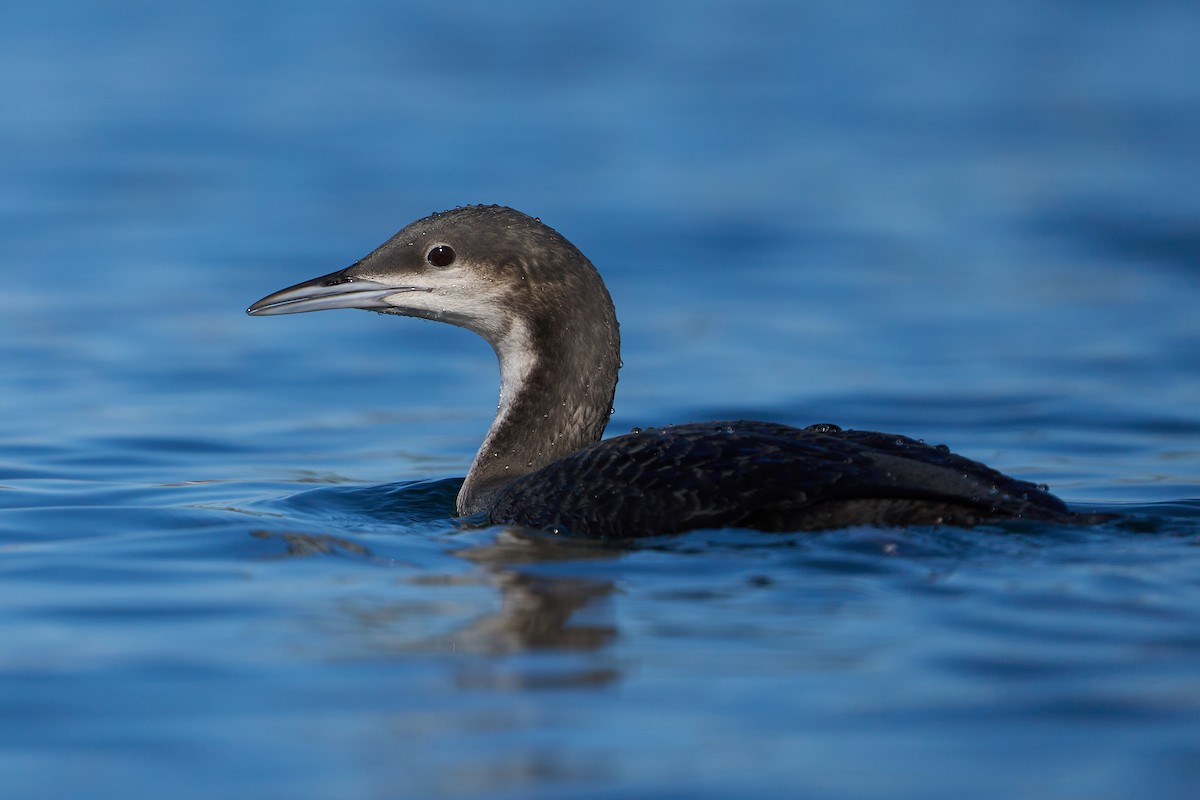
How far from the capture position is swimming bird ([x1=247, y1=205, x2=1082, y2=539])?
5.59m

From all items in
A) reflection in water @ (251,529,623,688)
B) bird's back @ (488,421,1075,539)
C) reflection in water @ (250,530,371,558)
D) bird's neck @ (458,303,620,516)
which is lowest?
reflection in water @ (251,529,623,688)

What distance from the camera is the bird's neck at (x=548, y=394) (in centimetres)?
670

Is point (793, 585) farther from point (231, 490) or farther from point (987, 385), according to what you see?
point (987, 385)

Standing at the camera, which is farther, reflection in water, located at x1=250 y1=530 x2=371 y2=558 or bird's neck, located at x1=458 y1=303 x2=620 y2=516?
bird's neck, located at x1=458 y1=303 x2=620 y2=516

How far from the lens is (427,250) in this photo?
6.75m

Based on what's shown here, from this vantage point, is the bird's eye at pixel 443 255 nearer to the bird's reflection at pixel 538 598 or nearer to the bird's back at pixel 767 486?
the bird's back at pixel 767 486

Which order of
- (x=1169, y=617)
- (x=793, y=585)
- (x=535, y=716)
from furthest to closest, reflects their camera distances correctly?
(x=793, y=585)
(x=1169, y=617)
(x=535, y=716)

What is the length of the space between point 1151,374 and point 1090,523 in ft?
14.0

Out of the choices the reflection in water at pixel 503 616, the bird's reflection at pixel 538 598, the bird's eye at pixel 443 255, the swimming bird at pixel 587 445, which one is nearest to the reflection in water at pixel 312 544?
the reflection in water at pixel 503 616

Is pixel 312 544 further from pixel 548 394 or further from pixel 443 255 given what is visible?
pixel 443 255

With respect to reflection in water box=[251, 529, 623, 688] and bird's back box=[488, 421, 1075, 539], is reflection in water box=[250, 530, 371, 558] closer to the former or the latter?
reflection in water box=[251, 529, 623, 688]

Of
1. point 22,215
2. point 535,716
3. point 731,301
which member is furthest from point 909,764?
point 22,215

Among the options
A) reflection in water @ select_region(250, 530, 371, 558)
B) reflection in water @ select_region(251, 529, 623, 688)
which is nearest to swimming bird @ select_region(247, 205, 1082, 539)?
reflection in water @ select_region(251, 529, 623, 688)

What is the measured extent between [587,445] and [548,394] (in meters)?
0.24
